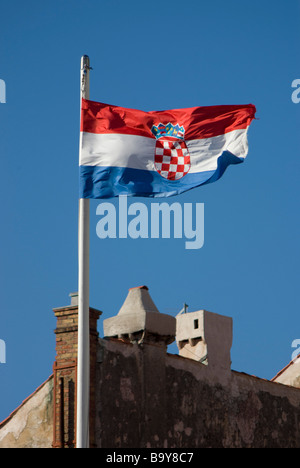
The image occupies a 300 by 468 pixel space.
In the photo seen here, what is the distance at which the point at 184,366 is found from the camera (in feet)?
77.4

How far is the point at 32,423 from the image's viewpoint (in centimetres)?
2105

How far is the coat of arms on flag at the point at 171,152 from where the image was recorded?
749 inches

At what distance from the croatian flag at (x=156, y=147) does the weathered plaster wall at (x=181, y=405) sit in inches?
172

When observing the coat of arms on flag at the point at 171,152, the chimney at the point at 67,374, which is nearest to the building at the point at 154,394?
the chimney at the point at 67,374

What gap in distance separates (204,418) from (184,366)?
1.45 meters

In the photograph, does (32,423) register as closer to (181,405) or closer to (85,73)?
(181,405)

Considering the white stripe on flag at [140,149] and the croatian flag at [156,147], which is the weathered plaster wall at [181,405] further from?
the white stripe on flag at [140,149]

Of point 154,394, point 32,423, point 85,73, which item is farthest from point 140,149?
point 32,423

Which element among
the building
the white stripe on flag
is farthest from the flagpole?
the building

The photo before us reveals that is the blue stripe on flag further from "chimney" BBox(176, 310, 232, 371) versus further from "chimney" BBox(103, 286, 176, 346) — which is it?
"chimney" BBox(176, 310, 232, 371)

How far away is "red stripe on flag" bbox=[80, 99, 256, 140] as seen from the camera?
19.0 meters

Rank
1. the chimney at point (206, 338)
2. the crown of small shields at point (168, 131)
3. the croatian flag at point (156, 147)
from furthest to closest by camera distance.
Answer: the chimney at point (206, 338) → the crown of small shields at point (168, 131) → the croatian flag at point (156, 147)

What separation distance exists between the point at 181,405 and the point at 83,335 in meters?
6.86

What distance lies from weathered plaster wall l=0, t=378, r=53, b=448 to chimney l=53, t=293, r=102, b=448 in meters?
0.51
